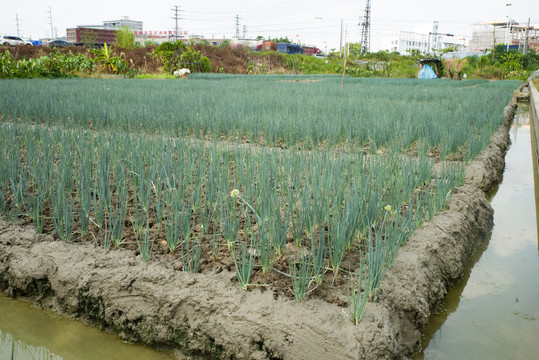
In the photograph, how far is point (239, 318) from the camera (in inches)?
57.2

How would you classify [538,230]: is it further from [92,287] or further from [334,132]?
[92,287]

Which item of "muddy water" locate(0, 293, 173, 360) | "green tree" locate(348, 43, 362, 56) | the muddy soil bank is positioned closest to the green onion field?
the muddy soil bank

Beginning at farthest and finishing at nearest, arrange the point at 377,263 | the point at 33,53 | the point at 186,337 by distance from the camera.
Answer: the point at 33,53 → the point at 186,337 → the point at 377,263

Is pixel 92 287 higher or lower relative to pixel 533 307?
higher

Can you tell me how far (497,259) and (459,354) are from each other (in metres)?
1.05

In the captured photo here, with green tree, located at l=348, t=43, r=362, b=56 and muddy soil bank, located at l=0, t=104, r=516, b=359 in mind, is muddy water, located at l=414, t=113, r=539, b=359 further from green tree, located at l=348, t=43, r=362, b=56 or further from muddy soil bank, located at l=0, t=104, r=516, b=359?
green tree, located at l=348, t=43, r=362, b=56

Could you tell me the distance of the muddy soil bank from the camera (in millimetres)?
1377

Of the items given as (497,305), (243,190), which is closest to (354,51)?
(243,190)

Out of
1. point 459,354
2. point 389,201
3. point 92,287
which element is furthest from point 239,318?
point 389,201

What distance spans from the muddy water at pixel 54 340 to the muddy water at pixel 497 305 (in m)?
1.09

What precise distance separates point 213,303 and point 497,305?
Result: 1.34 metres

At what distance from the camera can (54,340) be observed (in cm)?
164

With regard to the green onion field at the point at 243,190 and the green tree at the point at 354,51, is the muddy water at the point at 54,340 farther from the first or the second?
the green tree at the point at 354,51

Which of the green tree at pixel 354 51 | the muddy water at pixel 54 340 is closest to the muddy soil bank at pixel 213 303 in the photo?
the muddy water at pixel 54 340
